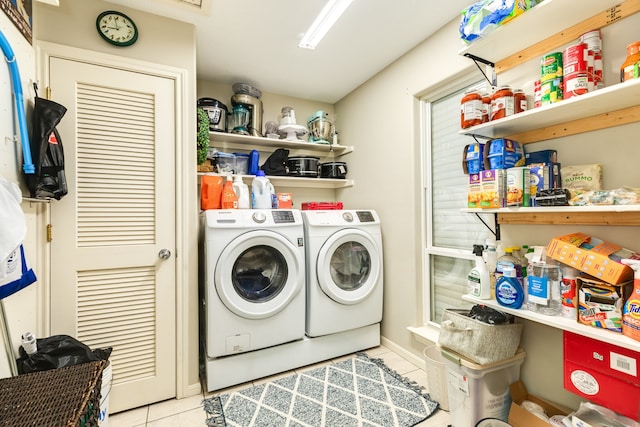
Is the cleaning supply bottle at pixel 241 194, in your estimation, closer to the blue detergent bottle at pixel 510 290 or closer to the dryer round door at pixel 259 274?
the dryer round door at pixel 259 274

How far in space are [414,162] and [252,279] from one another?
4.77ft

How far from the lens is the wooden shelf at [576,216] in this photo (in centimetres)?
110

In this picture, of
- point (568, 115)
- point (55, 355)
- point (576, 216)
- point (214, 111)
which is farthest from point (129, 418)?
point (568, 115)

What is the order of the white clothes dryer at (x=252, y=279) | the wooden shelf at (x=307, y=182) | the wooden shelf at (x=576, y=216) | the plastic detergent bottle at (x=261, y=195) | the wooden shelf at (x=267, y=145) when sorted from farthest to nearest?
1. the wooden shelf at (x=307, y=182)
2. the wooden shelf at (x=267, y=145)
3. the plastic detergent bottle at (x=261, y=195)
4. the white clothes dryer at (x=252, y=279)
5. the wooden shelf at (x=576, y=216)

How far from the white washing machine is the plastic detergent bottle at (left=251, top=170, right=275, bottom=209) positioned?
0.34 meters

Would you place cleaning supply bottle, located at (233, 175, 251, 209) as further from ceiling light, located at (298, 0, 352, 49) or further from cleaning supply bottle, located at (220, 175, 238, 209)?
ceiling light, located at (298, 0, 352, 49)

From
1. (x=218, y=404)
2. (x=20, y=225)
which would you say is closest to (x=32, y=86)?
(x=20, y=225)

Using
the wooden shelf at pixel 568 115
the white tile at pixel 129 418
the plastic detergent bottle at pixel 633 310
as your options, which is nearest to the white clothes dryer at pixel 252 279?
the white tile at pixel 129 418

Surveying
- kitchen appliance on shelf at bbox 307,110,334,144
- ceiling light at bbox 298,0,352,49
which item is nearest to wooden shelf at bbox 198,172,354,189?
kitchen appliance on shelf at bbox 307,110,334,144

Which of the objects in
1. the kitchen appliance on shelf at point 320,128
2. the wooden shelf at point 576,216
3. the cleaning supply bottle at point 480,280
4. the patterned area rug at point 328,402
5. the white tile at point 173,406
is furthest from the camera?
the kitchen appliance on shelf at point 320,128

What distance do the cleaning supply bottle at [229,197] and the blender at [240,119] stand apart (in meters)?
0.59

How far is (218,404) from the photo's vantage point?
1771mm

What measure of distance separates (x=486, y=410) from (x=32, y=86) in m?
2.77

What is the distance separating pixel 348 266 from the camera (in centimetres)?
245
